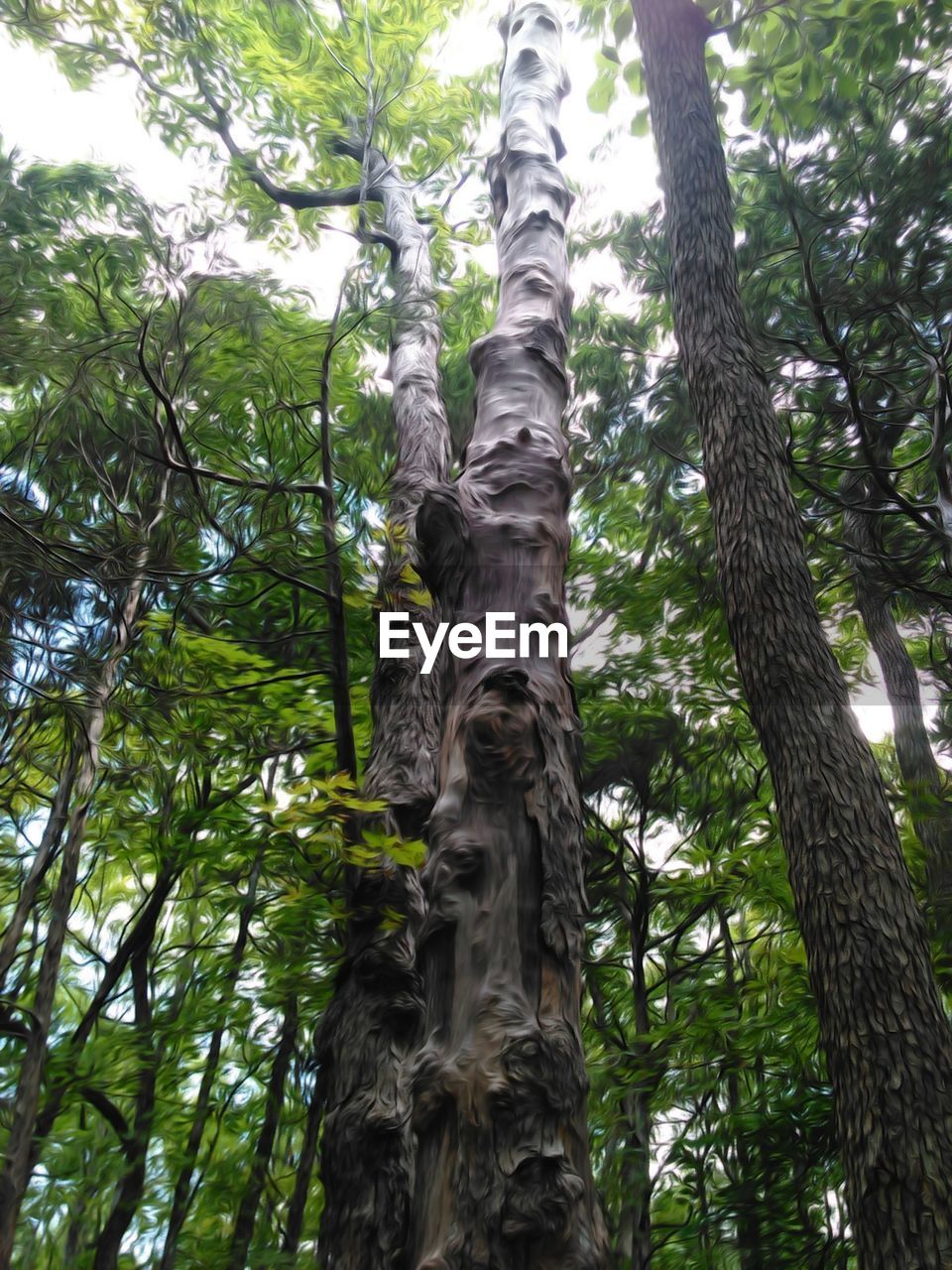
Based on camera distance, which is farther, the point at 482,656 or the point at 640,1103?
the point at 640,1103

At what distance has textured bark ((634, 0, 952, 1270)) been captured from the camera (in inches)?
119

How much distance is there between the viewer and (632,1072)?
6590mm

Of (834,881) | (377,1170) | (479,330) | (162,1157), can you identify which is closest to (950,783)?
(834,881)

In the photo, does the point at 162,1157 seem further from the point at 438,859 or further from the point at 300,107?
the point at 300,107

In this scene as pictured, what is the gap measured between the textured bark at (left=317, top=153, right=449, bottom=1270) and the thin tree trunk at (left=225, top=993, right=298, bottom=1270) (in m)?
4.18

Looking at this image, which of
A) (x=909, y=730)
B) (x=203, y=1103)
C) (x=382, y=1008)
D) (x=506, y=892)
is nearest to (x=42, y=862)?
(x=382, y=1008)

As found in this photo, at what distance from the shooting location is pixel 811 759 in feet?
12.5

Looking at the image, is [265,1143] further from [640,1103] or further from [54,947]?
[54,947]

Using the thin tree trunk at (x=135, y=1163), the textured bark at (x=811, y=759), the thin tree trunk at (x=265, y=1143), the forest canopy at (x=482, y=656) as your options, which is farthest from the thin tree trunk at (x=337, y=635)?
the thin tree trunk at (x=135, y=1163)

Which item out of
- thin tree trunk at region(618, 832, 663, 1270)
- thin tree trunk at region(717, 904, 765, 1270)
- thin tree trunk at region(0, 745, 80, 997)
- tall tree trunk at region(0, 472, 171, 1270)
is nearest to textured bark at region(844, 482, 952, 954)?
thin tree trunk at region(717, 904, 765, 1270)

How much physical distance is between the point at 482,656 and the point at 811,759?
89.2 inches

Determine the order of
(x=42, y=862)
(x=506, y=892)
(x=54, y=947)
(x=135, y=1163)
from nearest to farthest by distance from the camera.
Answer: (x=506, y=892) → (x=54, y=947) → (x=42, y=862) → (x=135, y=1163)

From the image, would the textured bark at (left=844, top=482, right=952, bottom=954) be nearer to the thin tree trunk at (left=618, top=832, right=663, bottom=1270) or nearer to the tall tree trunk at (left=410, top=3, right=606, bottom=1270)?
the thin tree trunk at (left=618, top=832, right=663, bottom=1270)

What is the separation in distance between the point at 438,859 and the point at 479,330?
932 centimetres
